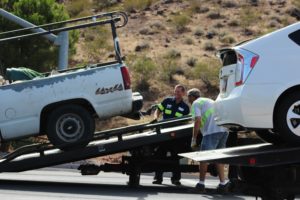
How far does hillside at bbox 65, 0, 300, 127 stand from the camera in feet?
108

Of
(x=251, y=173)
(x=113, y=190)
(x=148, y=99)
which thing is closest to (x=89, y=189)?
(x=113, y=190)

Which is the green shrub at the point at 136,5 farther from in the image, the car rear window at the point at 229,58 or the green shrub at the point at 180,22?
the car rear window at the point at 229,58

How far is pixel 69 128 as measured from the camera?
12.9 metres

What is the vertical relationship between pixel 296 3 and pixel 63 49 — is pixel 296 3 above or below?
above

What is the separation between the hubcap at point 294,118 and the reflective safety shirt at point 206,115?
3500 mm

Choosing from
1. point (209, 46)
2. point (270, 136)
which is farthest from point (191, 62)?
point (270, 136)

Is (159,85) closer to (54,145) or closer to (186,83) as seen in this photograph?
(186,83)

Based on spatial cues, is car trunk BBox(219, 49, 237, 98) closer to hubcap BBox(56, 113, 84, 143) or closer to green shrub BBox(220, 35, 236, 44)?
hubcap BBox(56, 113, 84, 143)

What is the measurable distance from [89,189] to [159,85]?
19.5 metres

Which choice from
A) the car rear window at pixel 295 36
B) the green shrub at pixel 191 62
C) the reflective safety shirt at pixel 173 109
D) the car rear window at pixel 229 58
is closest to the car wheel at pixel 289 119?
the car rear window at pixel 295 36

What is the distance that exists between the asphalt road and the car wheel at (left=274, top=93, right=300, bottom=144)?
3.60 meters

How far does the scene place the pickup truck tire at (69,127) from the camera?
12.8 metres

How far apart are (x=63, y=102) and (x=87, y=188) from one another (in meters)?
1.61

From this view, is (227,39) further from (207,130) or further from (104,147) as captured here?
(207,130)
